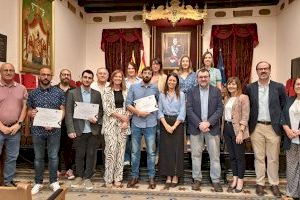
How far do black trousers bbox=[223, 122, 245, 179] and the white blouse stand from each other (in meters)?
0.60

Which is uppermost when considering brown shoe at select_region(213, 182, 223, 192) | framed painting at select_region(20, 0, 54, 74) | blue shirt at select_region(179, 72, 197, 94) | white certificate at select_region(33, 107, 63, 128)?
framed painting at select_region(20, 0, 54, 74)

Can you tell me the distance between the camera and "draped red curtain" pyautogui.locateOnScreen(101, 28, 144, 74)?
9141 mm

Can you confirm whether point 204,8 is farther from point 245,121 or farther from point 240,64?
point 245,121

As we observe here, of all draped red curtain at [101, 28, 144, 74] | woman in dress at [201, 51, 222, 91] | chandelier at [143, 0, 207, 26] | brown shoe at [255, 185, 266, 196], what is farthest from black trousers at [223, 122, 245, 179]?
draped red curtain at [101, 28, 144, 74]

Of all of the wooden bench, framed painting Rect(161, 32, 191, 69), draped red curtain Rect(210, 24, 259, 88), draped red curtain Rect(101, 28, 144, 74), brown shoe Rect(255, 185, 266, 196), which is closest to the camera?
the wooden bench

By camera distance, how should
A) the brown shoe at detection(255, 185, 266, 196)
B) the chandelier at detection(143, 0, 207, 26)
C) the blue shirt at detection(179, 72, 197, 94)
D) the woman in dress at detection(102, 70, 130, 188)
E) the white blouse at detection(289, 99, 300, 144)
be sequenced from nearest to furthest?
the white blouse at detection(289, 99, 300, 144), the brown shoe at detection(255, 185, 266, 196), the woman in dress at detection(102, 70, 130, 188), the blue shirt at detection(179, 72, 197, 94), the chandelier at detection(143, 0, 207, 26)

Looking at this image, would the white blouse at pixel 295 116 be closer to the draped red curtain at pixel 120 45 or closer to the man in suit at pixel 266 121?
the man in suit at pixel 266 121

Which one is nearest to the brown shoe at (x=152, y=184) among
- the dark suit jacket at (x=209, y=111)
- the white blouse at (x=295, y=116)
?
the dark suit jacket at (x=209, y=111)

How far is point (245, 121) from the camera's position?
3.73 meters

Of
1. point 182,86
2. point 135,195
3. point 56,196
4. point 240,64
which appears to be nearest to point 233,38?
point 240,64

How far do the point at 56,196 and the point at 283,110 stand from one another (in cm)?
282

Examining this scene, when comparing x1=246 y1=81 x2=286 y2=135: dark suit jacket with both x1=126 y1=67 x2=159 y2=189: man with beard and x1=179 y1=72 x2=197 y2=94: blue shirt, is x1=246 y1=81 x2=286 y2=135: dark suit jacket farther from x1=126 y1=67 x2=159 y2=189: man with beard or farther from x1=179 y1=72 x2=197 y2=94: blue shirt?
x1=126 y1=67 x2=159 y2=189: man with beard

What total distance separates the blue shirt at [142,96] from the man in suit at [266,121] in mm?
1141

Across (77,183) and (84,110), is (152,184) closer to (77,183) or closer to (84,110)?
(77,183)
